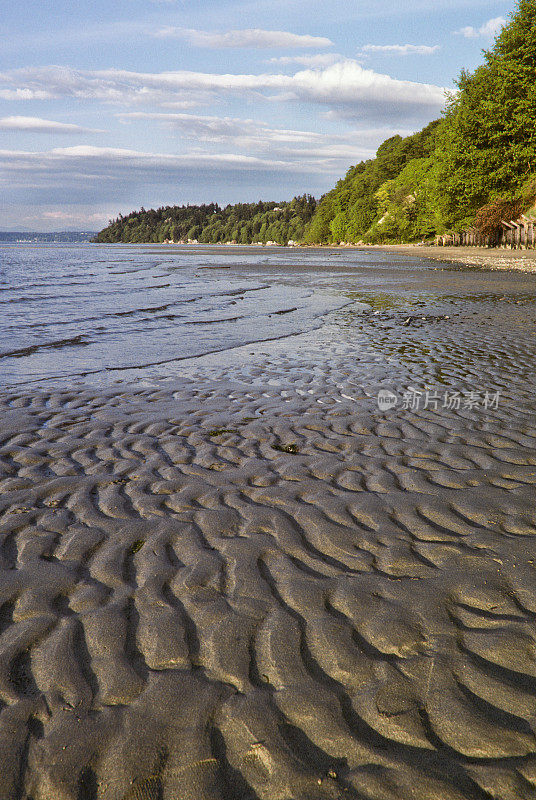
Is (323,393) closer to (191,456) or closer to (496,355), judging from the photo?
(191,456)

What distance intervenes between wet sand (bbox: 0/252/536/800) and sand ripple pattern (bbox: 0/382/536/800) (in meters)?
0.01

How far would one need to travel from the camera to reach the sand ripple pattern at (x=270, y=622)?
218cm

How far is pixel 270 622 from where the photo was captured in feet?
9.87

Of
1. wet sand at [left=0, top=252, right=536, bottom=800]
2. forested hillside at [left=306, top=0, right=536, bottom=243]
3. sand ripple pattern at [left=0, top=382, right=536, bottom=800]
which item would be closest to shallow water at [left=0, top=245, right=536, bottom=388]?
wet sand at [left=0, top=252, right=536, bottom=800]

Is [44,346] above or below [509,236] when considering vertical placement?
below

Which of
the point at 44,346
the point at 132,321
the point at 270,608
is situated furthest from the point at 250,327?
the point at 270,608

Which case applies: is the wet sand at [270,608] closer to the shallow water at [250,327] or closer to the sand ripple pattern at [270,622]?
the sand ripple pattern at [270,622]

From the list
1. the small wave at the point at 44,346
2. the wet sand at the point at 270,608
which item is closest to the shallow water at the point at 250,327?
the small wave at the point at 44,346

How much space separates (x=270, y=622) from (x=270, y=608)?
0.13 m

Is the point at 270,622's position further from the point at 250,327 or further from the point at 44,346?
the point at 250,327

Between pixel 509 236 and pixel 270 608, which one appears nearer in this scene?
pixel 270 608

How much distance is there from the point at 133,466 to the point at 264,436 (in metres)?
1.62

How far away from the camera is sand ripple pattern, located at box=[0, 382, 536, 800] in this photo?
218 cm

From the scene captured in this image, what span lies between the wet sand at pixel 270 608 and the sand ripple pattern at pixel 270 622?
0.04 feet
